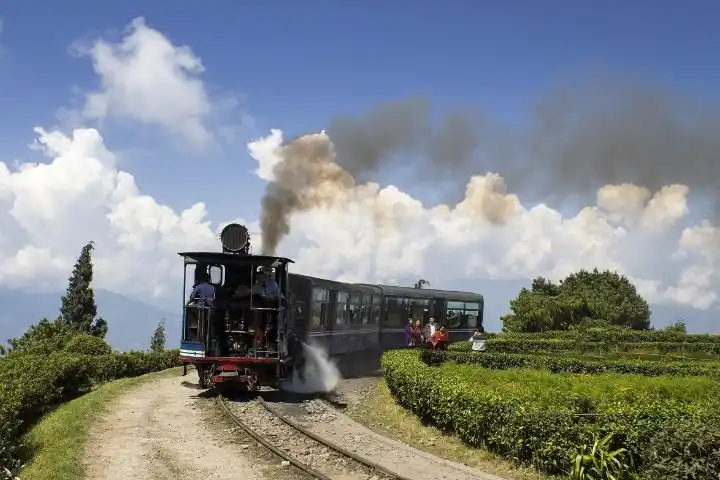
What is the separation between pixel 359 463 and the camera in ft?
42.5

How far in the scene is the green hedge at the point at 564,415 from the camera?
399 inches

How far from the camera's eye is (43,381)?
61.3ft

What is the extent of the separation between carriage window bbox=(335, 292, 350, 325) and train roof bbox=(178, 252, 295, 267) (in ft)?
25.8

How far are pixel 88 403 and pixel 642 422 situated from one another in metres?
15.0

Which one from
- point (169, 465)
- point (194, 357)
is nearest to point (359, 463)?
point (169, 465)

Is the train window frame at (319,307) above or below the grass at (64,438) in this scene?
above

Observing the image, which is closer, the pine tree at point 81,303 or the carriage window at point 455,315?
the carriage window at point 455,315

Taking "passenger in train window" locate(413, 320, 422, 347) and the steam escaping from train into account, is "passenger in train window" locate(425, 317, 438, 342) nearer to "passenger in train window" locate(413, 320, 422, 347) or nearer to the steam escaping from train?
"passenger in train window" locate(413, 320, 422, 347)

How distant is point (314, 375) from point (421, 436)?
32.5 feet

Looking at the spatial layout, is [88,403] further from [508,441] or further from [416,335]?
[416,335]

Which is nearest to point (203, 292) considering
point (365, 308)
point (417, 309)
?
point (365, 308)

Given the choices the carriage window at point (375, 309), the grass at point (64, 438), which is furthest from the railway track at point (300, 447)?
the carriage window at point (375, 309)

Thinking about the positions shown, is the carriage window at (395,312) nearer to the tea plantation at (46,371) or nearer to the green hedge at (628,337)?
the tea plantation at (46,371)

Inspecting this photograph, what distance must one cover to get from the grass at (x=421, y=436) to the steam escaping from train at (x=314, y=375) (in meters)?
2.40
